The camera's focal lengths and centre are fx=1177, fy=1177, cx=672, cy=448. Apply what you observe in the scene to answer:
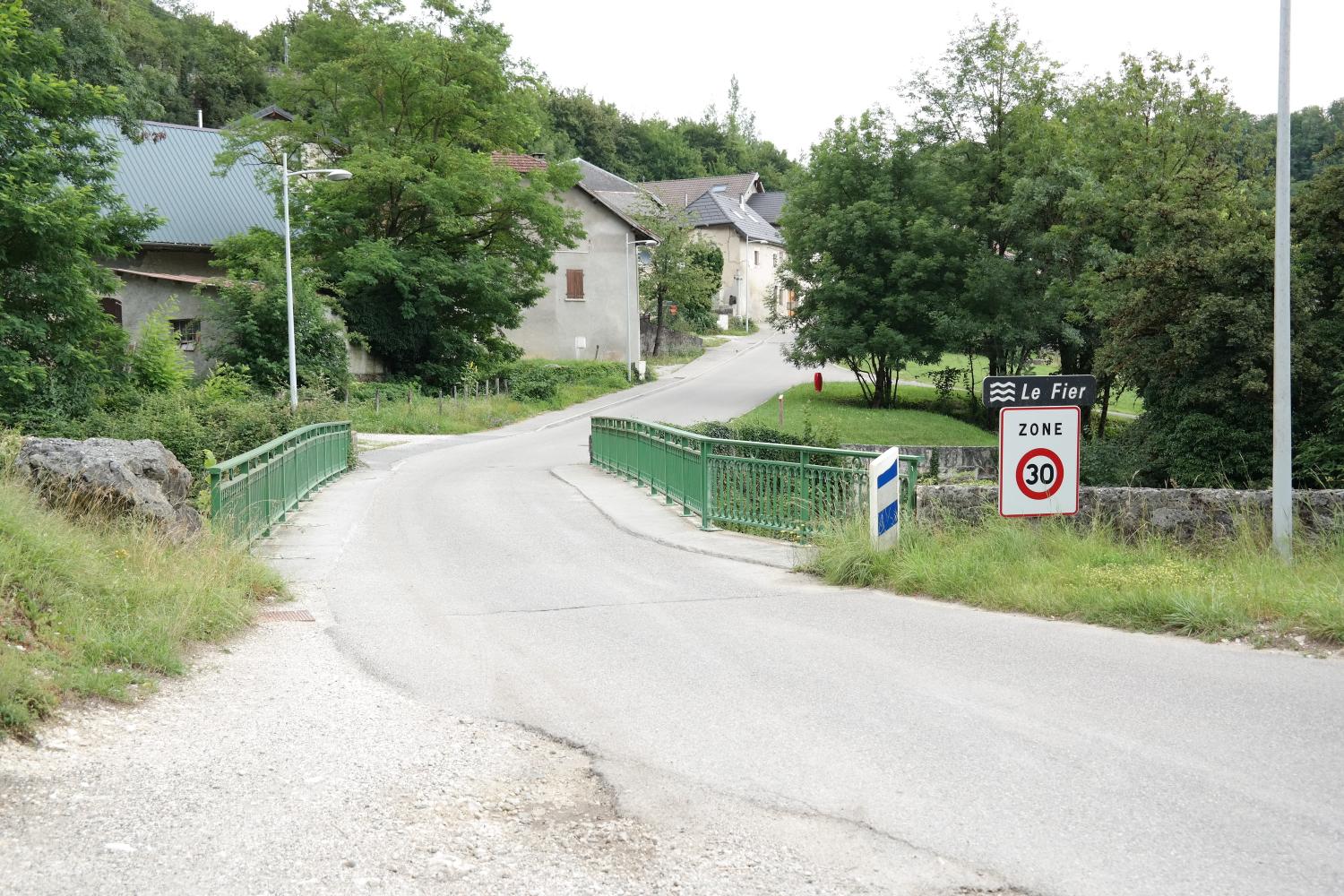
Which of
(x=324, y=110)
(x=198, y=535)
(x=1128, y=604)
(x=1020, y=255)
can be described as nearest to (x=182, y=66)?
(x=324, y=110)

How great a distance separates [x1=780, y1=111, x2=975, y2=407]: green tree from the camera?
4294 cm

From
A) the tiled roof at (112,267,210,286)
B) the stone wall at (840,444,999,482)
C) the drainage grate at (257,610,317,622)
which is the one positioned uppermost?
the tiled roof at (112,267,210,286)

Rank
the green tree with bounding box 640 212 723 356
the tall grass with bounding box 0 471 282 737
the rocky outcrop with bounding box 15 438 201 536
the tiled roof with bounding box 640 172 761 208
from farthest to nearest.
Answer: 1. the tiled roof with bounding box 640 172 761 208
2. the green tree with bounding box 640 212 723 356
3. the rocky outcrop with bounding box 15 438 201 536
4. the tall grass with bounding box 0 471 282 737

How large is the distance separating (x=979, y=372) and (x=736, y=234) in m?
31.3

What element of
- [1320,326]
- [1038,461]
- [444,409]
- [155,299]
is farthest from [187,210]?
[1038,461]

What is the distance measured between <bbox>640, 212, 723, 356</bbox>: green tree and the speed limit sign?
2007 inches

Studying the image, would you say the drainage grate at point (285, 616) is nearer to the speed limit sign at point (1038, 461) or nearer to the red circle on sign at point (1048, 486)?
the speed limit sign at point (1038, 461)

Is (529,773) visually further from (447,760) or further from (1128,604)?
(1128,604)

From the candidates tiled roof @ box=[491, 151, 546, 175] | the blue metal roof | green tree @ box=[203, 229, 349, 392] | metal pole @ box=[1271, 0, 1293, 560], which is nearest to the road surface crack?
metal pole @ box=[1271, 0, 1293, 560]

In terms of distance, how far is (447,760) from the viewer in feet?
19.8

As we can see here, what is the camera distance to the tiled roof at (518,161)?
161 feet

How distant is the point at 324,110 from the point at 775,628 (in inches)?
1645

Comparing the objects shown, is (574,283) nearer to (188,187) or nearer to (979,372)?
(188,187)

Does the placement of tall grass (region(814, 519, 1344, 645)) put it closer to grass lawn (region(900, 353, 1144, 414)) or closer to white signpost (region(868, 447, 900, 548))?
white signpost (region(868, 447, 900, 548))
